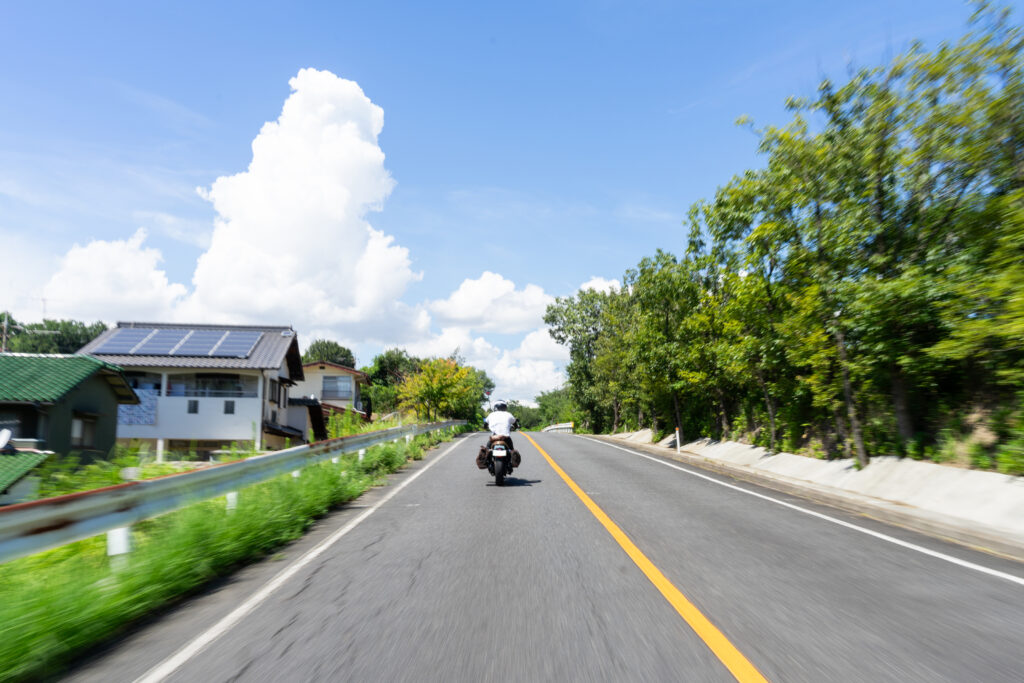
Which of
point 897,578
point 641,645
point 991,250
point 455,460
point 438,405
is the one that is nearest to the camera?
point 641,645

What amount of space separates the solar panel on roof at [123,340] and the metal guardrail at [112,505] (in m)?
26.8

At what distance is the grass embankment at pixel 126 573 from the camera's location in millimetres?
3855

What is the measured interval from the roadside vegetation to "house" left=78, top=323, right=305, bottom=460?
74.1 ft

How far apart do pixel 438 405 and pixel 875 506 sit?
92.7 ft

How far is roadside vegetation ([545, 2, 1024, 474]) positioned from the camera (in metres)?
10.1

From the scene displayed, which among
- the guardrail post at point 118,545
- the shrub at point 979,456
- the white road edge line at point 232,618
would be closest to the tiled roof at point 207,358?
the white road edge line at point 232,618

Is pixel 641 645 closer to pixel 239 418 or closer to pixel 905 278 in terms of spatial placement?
pixel 905 278

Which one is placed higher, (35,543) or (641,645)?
(35,543)

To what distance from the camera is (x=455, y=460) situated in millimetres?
18562

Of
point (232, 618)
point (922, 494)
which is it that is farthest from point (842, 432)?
point (232, 618)

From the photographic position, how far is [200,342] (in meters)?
32.2

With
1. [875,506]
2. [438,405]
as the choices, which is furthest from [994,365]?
[438,405]

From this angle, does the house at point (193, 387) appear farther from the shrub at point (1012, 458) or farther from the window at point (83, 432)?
the shrub at point (1012, 458)

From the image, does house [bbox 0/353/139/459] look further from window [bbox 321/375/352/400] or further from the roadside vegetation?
window [bbox 321/375/352/400]
